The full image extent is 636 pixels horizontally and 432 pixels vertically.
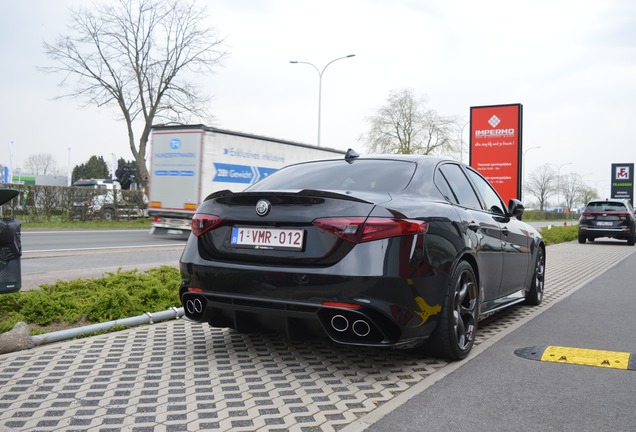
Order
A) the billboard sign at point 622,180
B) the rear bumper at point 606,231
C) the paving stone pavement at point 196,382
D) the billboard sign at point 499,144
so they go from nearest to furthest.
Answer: the paving stone pavement at point 196,382, the billboard sign at point 499,144, the rear bumper at point 606,231, the billboard sign at point 622,180

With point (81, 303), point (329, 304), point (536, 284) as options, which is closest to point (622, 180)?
point (536, 284)

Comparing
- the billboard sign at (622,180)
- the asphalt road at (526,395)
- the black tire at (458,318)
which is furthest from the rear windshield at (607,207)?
the billboard sign at (622,180)

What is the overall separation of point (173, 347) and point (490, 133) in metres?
16.9

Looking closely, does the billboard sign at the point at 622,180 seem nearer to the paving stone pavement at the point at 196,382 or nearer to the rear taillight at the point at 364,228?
the paving stone pavement at the point at 196,382

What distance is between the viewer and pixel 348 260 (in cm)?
363

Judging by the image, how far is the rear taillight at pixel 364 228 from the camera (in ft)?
11.9

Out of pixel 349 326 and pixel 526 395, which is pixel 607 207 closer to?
pixel 526 395

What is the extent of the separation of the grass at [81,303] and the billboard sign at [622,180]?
55.7m

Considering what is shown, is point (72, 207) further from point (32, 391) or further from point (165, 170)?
point (32, 391)

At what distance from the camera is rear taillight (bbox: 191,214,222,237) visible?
4.15 meters

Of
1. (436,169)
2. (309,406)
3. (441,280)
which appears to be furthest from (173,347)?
(436,169)

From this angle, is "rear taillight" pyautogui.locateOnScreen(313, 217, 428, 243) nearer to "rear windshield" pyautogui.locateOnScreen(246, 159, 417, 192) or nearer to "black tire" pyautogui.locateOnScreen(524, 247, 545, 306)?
"rear windshield" pyautogui.locateOnScreen(246, 159, 417, 192)

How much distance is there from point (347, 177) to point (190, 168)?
15.0 meters

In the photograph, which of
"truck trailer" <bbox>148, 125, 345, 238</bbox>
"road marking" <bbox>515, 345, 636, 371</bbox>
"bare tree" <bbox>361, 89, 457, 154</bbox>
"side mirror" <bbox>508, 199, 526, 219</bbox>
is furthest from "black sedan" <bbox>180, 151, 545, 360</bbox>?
"bare tree" <bbox>361, 89, 457, 154</bbox>
